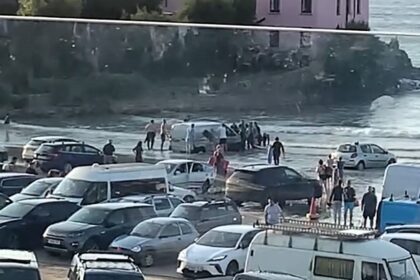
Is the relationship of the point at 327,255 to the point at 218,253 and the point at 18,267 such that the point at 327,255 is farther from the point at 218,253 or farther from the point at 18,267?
the point at 18,267

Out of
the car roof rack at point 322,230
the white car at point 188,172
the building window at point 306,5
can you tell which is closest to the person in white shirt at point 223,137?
the white car at point 188,172

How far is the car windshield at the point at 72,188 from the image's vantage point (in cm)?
580

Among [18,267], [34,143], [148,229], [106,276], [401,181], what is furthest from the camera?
[34,143]

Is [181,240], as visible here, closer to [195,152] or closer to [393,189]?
[195,152]

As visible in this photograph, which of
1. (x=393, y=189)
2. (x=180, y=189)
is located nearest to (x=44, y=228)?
(x=180, y=189)

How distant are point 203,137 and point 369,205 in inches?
32.8

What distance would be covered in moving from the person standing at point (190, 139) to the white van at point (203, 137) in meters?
0.01

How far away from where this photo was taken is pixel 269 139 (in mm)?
5629

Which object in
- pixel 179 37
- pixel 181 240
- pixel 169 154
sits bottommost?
pixel 181 240

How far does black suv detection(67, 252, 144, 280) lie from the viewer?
16.2 ft

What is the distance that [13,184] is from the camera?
6043mm

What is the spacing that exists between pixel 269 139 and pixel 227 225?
44cm

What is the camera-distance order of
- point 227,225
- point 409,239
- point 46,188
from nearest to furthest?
point 409,239
point 227,225
point 46,188

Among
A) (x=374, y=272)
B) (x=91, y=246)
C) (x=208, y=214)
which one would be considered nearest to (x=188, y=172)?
(x=208, y=214)
